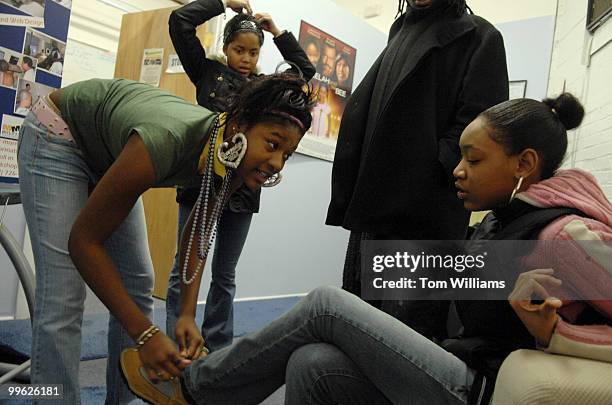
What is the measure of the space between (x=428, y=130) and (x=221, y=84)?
725 mm

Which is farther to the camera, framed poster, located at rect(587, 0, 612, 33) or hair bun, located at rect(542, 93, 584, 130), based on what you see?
framed poster, located at rect(587, 0, 612, 33)

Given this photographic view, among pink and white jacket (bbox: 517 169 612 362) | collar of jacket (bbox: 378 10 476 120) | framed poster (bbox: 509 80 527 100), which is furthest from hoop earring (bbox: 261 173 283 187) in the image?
framed poster (bbox: 509 80 527 100)

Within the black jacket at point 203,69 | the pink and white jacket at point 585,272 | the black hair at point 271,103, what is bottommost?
the pink and white jacket at point 585,272

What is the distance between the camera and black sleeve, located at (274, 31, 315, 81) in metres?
1.82

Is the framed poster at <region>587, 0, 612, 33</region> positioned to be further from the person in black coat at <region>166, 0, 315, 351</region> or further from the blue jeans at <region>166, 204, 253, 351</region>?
the blue jeans at <region>166, 204, 253, 351</region>

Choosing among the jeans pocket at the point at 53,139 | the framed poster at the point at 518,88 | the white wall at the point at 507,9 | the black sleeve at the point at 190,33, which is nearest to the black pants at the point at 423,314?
the jeans pocket at the point at 53,139

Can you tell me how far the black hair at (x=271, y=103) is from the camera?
34.8 inches

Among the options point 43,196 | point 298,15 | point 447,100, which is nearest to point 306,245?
point 298,15

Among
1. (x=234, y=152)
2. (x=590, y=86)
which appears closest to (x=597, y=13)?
(x=590, y=86)

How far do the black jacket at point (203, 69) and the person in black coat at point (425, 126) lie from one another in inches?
17.6

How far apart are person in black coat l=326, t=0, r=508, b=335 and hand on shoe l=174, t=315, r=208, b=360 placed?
0.43 metres

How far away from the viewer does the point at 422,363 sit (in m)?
0.78

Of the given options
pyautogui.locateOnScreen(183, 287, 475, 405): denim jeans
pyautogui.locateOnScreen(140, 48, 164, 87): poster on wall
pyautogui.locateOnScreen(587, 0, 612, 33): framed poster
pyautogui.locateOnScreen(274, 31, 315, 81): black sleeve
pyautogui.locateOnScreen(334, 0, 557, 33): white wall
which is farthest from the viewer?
pyautogui.locateOnScreen(334, 0, 557, 33): white wall

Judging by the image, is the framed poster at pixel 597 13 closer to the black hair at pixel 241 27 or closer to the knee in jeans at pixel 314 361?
the black hair at pixel 241 27
